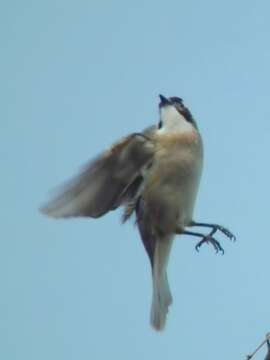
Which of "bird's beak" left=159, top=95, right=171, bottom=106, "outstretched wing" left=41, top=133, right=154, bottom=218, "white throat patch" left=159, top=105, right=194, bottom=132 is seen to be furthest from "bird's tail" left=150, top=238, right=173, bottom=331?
"bird's beak" left=159, top=95, right=171, bottom=106

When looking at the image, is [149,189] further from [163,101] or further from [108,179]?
[163,101]

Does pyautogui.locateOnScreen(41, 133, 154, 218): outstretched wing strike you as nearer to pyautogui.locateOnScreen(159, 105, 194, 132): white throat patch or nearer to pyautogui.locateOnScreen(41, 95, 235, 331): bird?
pyautogui.locateOnScreen(41, 95, 235, 331): bird

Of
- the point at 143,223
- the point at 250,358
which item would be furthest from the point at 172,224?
the point at 250,358

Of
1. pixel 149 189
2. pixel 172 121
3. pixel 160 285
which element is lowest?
pixel 160 285

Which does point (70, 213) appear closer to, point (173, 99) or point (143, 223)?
point (143, 223)

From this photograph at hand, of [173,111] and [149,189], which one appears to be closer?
[149,189]

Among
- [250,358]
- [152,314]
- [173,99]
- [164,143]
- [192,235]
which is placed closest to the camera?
[250,358]

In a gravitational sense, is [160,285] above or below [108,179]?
below

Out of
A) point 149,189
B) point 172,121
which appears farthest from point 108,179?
point 172,121
